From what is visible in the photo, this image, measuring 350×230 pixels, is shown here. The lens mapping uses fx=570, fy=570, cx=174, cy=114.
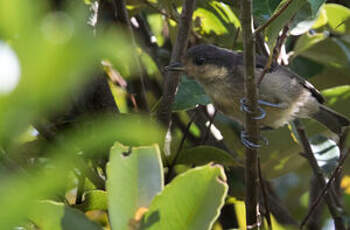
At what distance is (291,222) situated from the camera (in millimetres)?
2797

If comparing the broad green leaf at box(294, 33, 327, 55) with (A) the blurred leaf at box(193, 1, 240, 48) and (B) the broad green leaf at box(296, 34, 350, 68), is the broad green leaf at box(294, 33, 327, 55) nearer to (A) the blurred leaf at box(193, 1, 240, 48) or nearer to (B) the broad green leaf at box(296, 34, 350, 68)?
(B) the broad green leaf at box(296, 34, 350, 68)

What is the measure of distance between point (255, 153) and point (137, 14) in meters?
1.40

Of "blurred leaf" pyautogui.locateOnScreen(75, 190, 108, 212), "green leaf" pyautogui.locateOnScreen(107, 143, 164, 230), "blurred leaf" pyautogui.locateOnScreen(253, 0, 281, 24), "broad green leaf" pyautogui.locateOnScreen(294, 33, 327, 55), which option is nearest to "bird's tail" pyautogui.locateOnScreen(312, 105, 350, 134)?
"broad green leaf" pyautogui.locateOnScreen(294, 33, 327, 55)

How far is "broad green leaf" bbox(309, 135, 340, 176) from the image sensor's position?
257 cm

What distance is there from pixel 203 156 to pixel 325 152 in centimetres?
72

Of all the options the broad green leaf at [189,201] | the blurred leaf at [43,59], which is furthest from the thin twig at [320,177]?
the blurred leaf at [43,59]

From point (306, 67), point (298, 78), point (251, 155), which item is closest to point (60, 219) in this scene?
point (251, 155)

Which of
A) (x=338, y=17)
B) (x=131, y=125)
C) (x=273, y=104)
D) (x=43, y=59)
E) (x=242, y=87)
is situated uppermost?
(x=43, y=59)

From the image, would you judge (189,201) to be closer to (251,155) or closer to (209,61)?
(251,155)

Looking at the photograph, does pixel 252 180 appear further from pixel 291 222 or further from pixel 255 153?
pixel 291 222

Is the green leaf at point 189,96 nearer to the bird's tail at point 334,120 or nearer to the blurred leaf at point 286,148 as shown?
the blurred leaf at point 286,148

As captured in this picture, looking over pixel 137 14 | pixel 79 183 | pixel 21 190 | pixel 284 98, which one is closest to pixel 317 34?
pixel 284 98

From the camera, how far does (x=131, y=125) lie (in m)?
0.61

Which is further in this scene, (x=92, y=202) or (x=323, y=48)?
(x=323, y=48)
